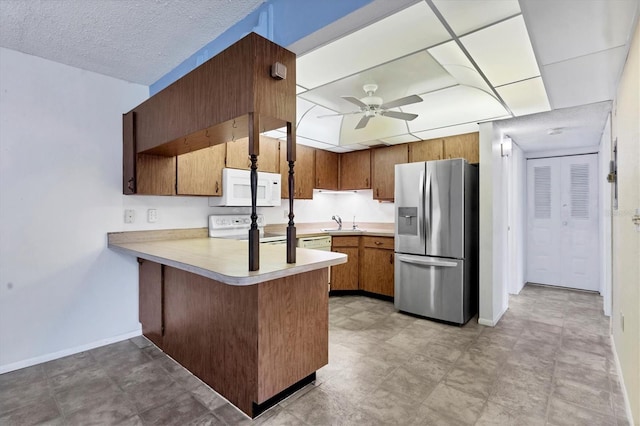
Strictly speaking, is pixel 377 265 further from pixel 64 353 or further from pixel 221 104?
pixel 64 353

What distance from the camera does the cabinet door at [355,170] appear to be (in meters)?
4.82

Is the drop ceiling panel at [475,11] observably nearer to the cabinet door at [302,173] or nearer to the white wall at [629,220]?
the white wall at [629,220]

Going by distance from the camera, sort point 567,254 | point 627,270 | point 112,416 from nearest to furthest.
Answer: point 112,416, point 627,270, point 567,254

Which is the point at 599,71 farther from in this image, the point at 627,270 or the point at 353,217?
the point at 353,217

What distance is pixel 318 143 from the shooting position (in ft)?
14.7

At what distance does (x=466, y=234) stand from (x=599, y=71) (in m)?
1.75

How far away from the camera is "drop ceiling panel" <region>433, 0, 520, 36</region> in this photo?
61.9 inches

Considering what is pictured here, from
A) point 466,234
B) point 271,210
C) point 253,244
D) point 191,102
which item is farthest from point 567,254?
point 191,102

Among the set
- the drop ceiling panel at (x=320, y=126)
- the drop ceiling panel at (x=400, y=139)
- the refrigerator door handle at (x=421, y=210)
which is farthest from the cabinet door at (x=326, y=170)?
the refrigerator door handle at (x=421, y=210)

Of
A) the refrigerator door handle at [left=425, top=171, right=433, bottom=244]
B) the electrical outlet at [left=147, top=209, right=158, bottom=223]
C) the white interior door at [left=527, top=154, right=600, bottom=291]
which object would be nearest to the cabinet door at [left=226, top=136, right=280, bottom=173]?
the electrical outlet at [left=147, top=209, right=158, bottom=223]

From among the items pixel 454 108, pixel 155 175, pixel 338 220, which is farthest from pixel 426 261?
pixel 155 175

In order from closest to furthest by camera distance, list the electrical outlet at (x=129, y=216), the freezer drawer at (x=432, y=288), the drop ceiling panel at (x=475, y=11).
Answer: the drop ceiling panel at (x=475, y=11) < the electrical outlet at (x=129, y=216) < the freezer drawer at (x=432, y=288)

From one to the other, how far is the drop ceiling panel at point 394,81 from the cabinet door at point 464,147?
1057mm

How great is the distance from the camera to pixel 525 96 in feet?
8.84
